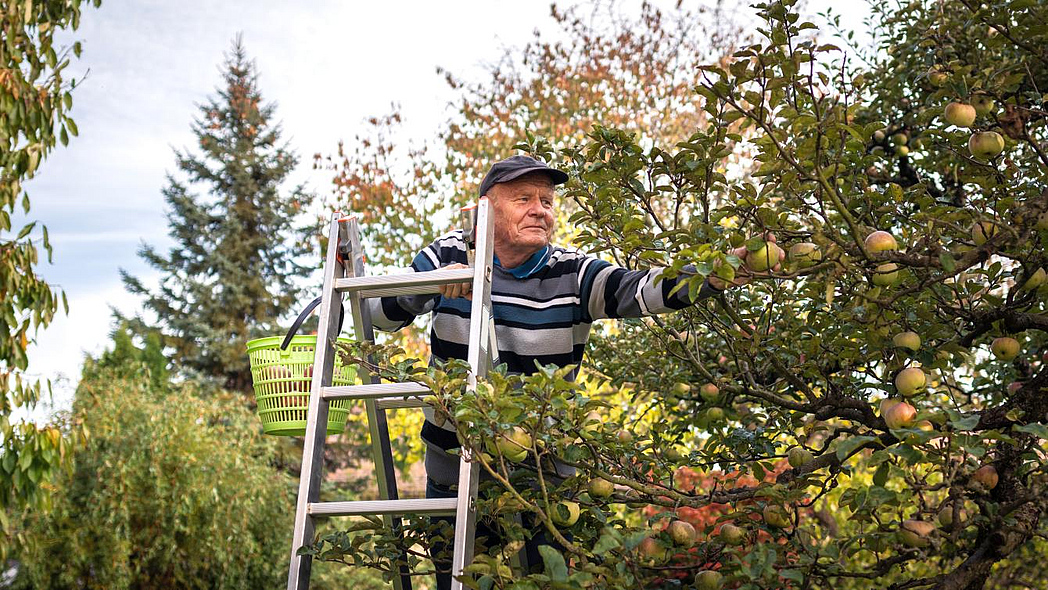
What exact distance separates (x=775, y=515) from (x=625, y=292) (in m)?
0.62

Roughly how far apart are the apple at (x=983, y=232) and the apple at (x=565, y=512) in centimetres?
94

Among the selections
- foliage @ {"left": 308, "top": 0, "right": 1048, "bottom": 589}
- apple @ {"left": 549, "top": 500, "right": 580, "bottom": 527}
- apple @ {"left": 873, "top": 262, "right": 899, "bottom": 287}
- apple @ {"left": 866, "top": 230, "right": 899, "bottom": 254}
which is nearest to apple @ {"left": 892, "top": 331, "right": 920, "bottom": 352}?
foliage @ {"left": 308, "top": 0, "right": 1048, "bottom": 589}

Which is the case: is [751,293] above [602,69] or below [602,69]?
below

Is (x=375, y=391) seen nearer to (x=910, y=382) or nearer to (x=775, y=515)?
(x=775, y=515)

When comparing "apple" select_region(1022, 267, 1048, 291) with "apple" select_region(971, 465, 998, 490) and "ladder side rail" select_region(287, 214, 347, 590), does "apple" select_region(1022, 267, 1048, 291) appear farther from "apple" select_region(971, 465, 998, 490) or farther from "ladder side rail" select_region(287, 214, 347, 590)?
"ladder side rail" select_region(287, 214, 347, 590)

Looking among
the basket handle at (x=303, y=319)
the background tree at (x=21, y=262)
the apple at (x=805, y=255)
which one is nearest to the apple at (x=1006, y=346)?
the apple at (x=805, y=255)

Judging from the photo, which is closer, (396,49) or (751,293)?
(751,293)

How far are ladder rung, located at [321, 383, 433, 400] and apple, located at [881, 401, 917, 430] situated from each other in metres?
0.90

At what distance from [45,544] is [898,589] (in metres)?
6.39

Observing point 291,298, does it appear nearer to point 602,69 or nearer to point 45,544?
point 602,69

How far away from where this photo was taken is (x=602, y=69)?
30.9 feet

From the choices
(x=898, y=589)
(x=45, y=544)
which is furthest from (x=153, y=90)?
(x=898, y=589)

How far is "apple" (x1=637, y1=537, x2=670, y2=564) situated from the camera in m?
1.79

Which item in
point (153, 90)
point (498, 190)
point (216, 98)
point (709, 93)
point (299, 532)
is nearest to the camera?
point (709, 93)
